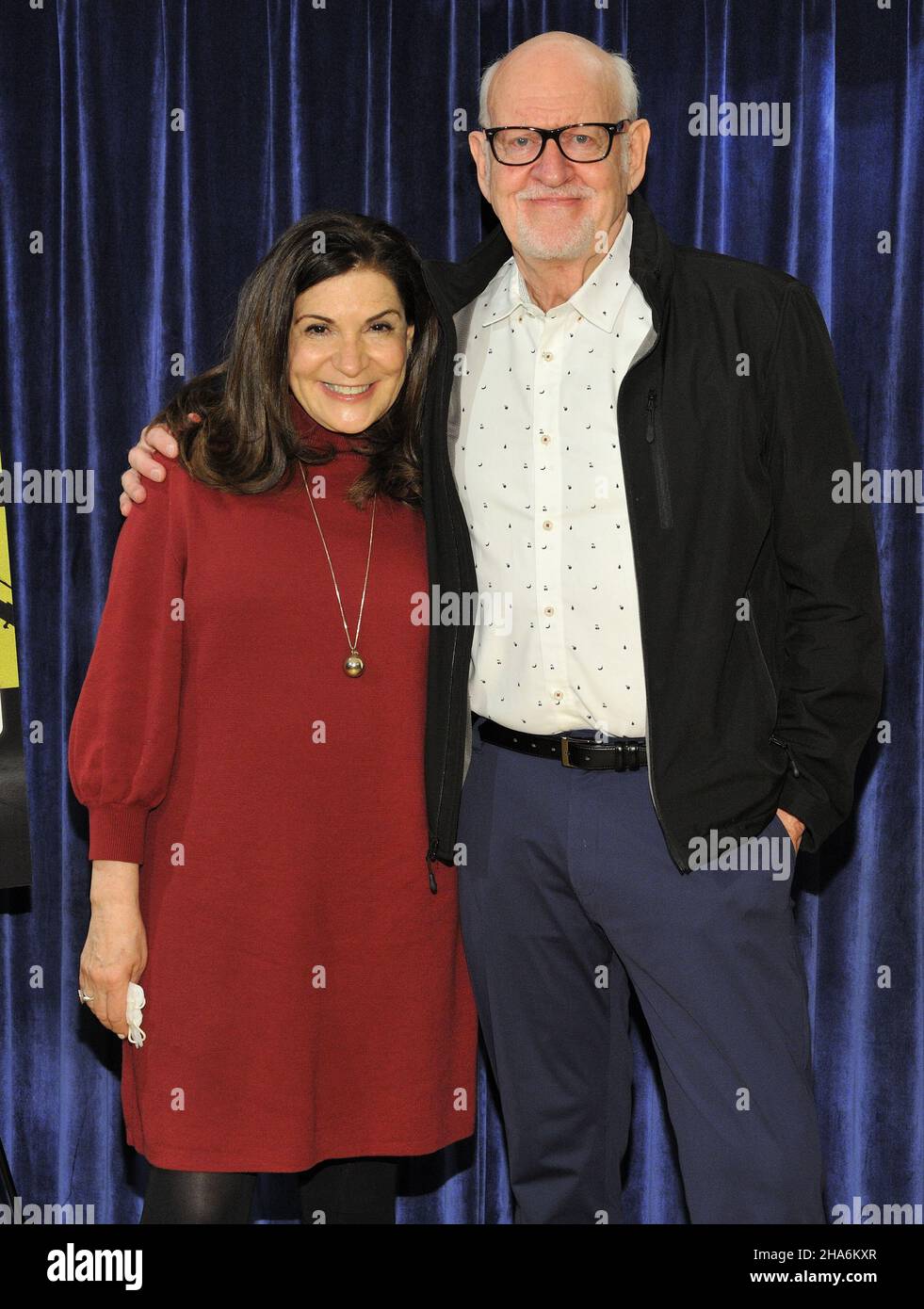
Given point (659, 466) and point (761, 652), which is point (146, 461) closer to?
point (659, 466)

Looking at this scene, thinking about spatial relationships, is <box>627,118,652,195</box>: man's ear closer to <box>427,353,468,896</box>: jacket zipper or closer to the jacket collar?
the jacket collar

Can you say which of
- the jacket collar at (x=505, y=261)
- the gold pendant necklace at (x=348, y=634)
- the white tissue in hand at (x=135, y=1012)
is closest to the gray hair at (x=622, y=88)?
the jacket collar at (x=505, y=261)

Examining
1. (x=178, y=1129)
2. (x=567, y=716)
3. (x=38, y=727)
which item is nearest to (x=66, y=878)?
(x=38, y=727)

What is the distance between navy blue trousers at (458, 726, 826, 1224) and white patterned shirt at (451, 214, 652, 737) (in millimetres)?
125

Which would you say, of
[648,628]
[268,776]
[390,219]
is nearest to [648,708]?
[648,628]

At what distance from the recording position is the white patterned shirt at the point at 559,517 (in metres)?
2.05

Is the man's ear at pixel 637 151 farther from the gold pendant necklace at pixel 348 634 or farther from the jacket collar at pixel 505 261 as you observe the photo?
the gold pendant necklace at pixel 348 634

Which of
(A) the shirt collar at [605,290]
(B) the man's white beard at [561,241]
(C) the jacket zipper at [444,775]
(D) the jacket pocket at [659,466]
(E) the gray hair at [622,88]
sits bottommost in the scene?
(C) the jacket zipper at [444,775]

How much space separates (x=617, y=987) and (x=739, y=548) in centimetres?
74

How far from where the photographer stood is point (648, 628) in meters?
2.01

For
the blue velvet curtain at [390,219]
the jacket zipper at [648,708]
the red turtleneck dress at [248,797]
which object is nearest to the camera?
the jacket zipper at [648,708]

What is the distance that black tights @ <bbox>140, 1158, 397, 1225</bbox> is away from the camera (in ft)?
7.00

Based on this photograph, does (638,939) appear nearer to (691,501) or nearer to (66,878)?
(691,501)

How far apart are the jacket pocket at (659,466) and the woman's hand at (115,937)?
95 centimetres
